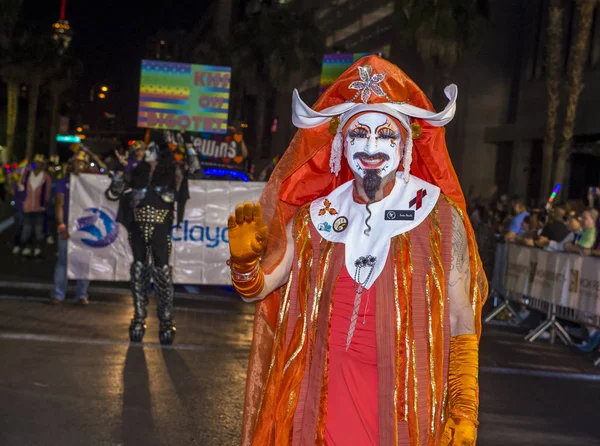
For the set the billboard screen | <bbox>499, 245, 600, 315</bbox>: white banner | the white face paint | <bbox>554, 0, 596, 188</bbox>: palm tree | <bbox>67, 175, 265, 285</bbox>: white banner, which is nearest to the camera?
the white face paint

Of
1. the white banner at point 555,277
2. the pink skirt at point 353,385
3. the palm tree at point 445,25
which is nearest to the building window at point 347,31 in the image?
the palm tree at point 445,25

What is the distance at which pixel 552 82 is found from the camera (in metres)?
27.0

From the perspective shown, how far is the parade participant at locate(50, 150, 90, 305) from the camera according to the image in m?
13.1

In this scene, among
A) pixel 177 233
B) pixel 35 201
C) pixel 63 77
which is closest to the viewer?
pixel 177 233

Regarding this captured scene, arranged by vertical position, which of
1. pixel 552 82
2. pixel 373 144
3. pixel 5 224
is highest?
pixel 552 82

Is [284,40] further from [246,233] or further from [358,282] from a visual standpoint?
[246,233]

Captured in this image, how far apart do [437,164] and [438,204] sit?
218 millimetres


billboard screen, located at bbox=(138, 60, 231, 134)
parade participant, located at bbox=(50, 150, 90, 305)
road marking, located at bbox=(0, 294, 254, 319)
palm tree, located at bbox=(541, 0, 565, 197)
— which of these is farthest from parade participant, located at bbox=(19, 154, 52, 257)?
palm tree, located at bbox=(541, 0, 565, 197)

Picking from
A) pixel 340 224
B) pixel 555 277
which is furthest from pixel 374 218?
pixel 555 277

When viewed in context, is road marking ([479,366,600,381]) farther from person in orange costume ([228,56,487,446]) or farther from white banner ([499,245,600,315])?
person in orange costume ([228,56,487,446])

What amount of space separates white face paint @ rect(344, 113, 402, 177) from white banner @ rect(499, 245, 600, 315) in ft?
24.7

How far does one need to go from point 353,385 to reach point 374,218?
701 millimetres

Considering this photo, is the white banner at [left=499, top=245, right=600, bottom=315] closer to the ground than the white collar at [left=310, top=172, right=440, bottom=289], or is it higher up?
closer to the ground

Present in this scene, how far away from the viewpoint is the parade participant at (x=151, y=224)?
972cm
